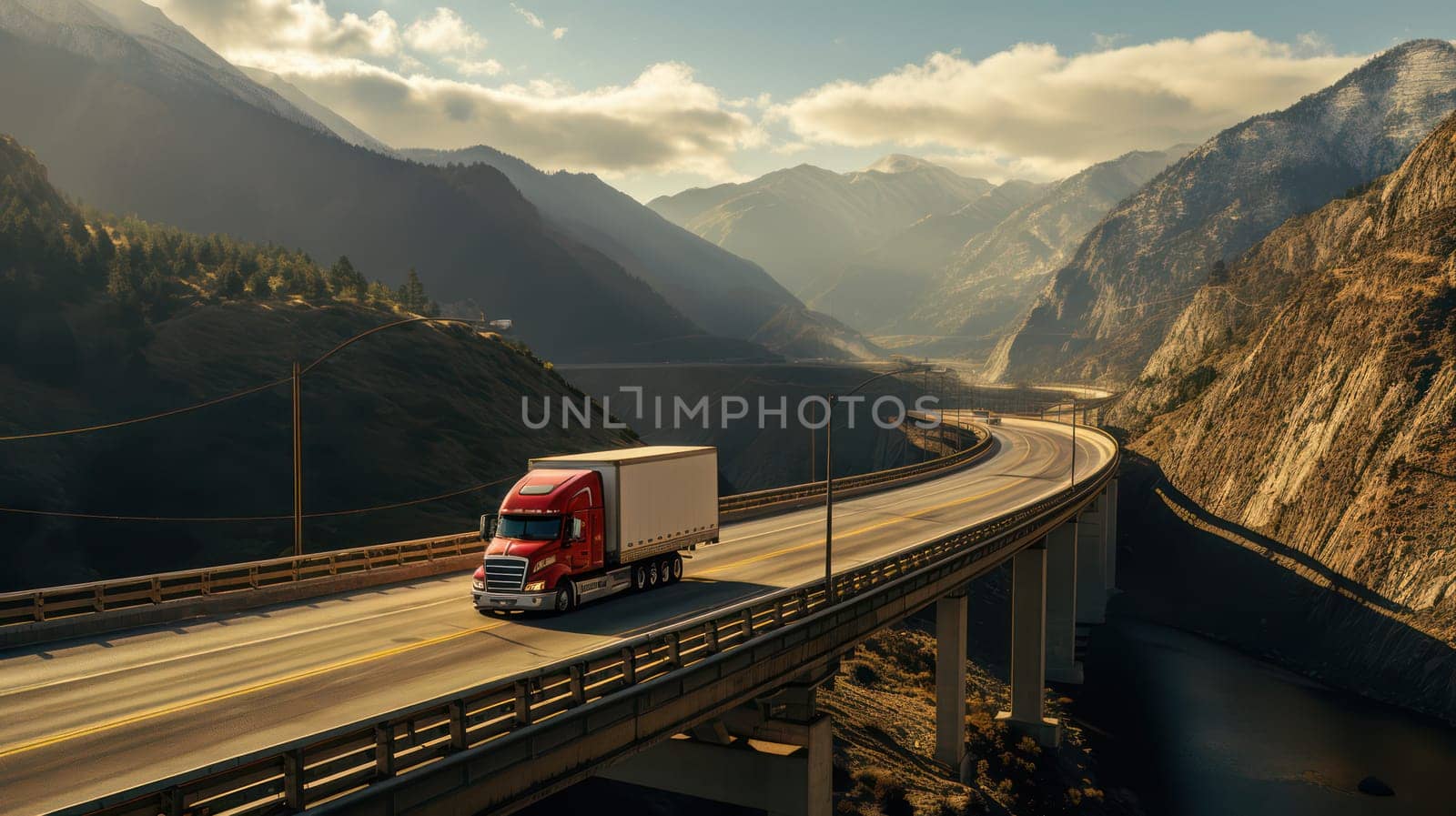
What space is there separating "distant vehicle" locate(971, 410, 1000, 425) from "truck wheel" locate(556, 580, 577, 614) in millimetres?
128486

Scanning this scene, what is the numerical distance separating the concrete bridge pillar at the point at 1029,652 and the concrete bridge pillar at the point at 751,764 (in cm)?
2884

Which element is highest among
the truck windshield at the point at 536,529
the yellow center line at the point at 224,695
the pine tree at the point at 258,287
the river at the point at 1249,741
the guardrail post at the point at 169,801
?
the pine tree at the point at 258,287

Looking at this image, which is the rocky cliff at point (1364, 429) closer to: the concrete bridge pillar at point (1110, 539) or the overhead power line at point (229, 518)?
the concrete bridge pillar at point (1110, 539)

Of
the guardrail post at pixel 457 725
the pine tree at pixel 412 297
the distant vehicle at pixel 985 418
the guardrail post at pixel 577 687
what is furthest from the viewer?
the distant vehicle at pixel 985 418

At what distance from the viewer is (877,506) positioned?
2272 inches

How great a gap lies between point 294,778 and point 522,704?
4.08 meters

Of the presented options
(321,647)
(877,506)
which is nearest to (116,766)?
(321,647)

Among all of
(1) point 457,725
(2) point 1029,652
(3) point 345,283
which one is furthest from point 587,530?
(3) point 345,283

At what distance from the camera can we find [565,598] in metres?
24.9

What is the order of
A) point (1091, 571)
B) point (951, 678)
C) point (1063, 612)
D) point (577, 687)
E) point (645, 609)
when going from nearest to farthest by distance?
1. point (577, 687)
2. point (645, 609)
3. point (951, 678)
4. point (1063, 612)
5. point (1091, 571)

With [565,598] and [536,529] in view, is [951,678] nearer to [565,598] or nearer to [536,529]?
[565,598]

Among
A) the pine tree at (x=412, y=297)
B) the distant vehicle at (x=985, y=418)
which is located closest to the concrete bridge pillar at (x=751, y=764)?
the pine tree at (x=412, y=297)

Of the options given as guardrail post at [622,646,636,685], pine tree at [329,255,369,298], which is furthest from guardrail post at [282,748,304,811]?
pine tree at [329,255,369,298]

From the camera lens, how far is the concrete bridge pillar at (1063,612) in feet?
215
